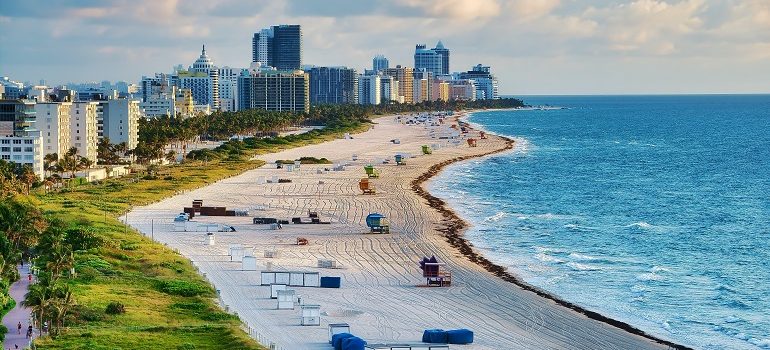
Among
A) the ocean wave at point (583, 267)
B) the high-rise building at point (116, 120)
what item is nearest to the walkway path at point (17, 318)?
the ocean wave at point (583, 267)

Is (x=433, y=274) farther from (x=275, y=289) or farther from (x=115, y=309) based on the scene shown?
(x=115, y=309)

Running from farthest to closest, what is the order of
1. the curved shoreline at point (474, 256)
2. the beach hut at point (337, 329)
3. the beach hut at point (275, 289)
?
the beach hut at point (275, 289) < the curved shoreline at point (474, 256) < the beach hut at point (337, 329)

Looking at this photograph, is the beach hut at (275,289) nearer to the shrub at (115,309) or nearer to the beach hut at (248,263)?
the beach hut at (248,263)

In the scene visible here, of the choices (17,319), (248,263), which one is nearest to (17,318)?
(17,319)

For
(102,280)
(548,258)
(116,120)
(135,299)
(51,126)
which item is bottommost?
(548,258)

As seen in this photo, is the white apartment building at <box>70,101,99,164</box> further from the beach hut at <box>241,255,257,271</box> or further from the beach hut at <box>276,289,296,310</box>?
the beach hut at <box>276,289,296,310</box>

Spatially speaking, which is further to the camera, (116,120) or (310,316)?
(116,120)

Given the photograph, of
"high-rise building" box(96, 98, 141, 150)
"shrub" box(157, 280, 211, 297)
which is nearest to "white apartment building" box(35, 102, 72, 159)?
"high-rise building" box(96, 98, 141, 150)
